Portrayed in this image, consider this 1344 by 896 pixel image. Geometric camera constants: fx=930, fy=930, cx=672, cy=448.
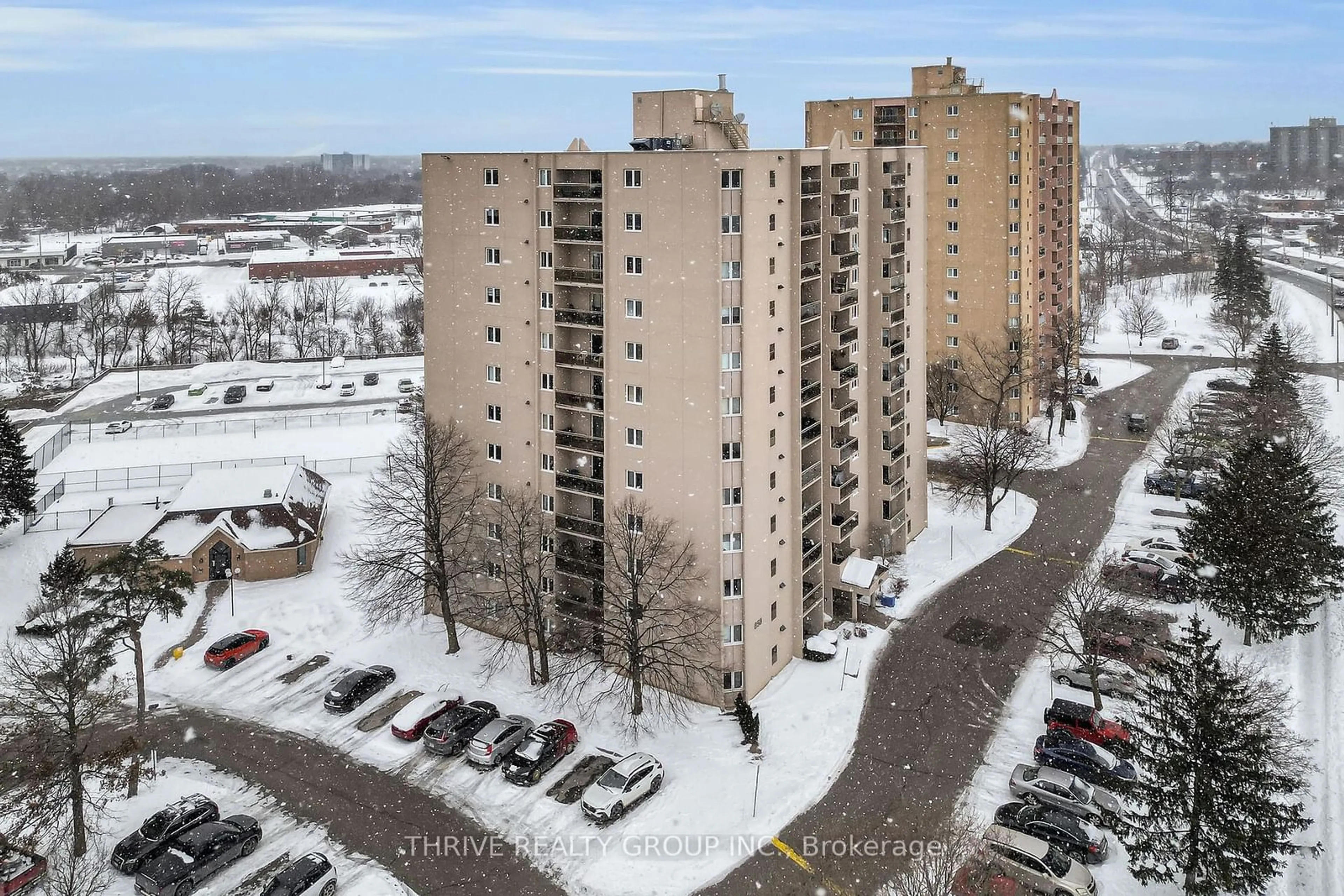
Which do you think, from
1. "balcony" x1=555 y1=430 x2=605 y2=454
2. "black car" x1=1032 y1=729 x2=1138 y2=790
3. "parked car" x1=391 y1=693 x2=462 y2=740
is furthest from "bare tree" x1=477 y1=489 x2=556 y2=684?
"black car" x1=1032 y1=729 x2=1138 y2=790

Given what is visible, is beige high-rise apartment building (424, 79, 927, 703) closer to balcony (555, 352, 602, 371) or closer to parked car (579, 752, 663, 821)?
balcony (555, 352, 602, 371)

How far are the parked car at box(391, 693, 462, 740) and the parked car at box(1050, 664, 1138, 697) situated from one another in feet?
66.6

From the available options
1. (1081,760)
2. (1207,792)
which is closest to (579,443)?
(1081,760)

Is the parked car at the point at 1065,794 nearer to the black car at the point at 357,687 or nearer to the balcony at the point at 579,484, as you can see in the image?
the balcony at the point at 579,484

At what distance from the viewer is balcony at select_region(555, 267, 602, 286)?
101 feet

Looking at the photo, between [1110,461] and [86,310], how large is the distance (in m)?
98.3

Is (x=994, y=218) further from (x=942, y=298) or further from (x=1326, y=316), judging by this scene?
(x=1326, y=316)

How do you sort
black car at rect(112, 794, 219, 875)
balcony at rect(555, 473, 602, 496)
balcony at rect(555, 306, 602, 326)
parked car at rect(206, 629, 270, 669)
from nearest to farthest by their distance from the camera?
black car at rect(112, 794, 219, 875) → balcony at rect(555, 306, 602, 326) → balcony at rect(555, 473, 602, 496) → parked car at rect(206, 629, 270, 669)

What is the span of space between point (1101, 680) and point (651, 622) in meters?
15.5

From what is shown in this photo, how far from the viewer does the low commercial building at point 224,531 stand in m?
39.3

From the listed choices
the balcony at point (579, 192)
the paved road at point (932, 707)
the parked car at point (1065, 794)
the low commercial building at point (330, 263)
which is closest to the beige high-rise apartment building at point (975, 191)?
the paved road at point (932, 707)

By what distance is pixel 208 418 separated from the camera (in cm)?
6328

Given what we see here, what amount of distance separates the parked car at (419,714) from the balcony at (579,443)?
9078 mm

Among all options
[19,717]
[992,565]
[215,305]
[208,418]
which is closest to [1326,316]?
[992,565]
